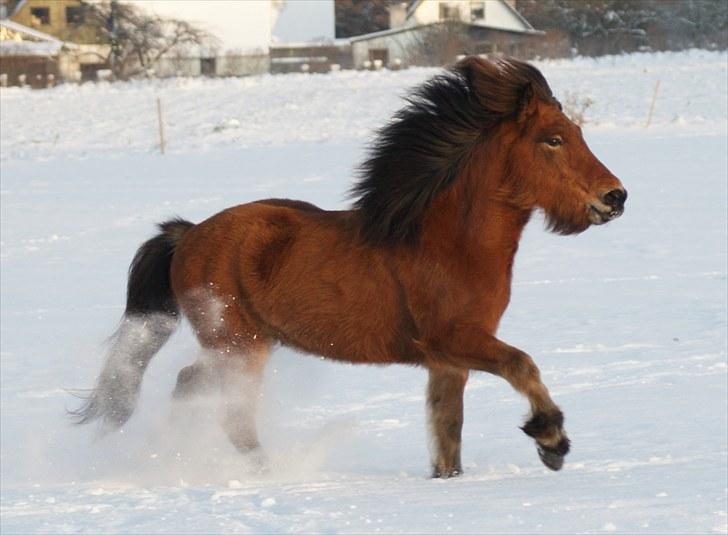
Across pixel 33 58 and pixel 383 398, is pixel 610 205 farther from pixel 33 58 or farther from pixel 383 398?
pixel 33 58

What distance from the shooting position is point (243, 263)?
594 centimetres

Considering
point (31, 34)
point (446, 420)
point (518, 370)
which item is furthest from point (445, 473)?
point (31, 34)

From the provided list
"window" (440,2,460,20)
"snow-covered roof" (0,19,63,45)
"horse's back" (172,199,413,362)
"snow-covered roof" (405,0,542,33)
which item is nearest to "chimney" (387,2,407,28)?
"snow-covered roof" (405,0,542,33)

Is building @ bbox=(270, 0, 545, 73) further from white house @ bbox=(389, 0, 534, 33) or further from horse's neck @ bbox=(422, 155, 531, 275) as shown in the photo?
horse's neck @ bbox=(422, 155, 531, 275)

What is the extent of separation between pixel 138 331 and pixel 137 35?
47.7 metres

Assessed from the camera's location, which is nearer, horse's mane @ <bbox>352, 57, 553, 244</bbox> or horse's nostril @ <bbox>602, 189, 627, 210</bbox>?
horse's nostril @ <bbox>602, 189, 627, 210</bbox>

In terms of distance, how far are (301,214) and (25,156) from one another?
20833 mm

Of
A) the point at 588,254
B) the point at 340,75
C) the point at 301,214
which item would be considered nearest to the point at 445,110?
the point at 301,214

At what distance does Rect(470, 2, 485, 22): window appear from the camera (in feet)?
201

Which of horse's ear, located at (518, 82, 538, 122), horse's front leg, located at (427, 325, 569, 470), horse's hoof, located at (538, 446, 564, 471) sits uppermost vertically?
horse's ear, located at (518, 82, 538, 122)

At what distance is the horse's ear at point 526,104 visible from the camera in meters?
5.50

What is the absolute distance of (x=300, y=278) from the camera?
5770 millimetres

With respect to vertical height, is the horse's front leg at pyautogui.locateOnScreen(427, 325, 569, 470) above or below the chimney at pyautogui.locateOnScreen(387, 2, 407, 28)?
below

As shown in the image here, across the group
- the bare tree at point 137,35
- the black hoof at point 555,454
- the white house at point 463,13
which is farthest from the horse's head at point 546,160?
the white house at point 463,13
